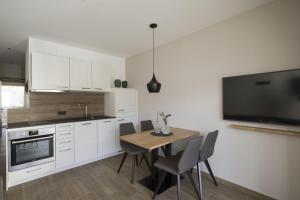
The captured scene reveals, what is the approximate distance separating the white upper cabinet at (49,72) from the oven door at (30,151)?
0.92 meters

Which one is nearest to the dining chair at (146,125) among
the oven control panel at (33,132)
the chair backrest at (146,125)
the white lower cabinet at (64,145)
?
the chair backrest at (146,125)

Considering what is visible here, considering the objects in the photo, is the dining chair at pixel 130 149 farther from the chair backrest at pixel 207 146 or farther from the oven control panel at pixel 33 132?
the oven control panel at pixel 33 132

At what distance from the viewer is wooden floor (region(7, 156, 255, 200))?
2.19m

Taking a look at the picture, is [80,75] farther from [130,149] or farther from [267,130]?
[267,130]

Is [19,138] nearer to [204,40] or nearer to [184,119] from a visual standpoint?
[184,119]

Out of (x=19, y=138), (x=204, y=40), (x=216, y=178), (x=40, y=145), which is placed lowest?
(x=216, y=178)

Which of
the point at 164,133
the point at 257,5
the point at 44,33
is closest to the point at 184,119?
the point at 164,133

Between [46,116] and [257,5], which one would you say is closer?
[257,5]

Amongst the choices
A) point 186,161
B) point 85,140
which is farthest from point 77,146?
point 186,161

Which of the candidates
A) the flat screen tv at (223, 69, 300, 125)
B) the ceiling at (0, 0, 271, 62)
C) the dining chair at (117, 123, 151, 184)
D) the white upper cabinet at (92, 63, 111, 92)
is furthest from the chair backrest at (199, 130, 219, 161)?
the white upper cabinet at (92, 63, 111, 92)

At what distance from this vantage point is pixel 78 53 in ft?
11.8

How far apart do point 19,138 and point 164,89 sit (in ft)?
8.92

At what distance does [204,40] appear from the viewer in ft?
8.91

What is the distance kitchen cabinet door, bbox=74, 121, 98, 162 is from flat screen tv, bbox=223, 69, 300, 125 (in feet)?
8.51
